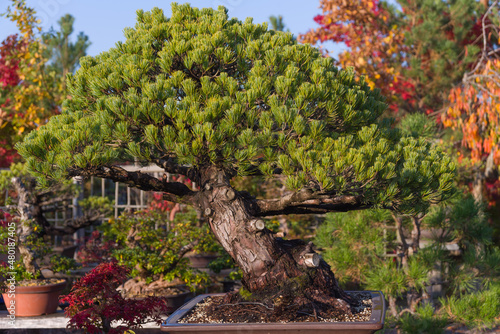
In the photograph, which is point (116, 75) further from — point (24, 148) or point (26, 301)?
point (26, 301)

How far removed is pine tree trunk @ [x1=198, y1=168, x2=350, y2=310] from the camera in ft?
9.61

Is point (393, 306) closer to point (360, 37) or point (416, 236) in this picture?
point (416, 236)

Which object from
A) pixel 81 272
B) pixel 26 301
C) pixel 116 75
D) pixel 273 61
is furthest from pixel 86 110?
pixel 81 272

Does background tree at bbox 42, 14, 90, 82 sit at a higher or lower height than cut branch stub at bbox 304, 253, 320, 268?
higher

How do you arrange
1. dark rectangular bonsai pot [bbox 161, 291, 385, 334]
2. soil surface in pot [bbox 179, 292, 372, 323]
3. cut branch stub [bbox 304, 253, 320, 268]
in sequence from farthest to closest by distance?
1. cut branch stub [bbox 304, 253, 320, 268]
2. soil surface in pot [bbox 179, 292, 372, 323]
3. dark rectangular bonsai pot [bbox 161, 291, 385, 334]

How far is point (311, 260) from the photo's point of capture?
2.97m

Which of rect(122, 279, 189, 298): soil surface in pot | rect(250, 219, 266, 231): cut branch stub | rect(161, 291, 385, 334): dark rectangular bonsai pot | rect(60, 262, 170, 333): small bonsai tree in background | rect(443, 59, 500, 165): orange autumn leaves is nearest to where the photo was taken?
rect(161, 291, 385, 334): dark rectangular bonsai pot

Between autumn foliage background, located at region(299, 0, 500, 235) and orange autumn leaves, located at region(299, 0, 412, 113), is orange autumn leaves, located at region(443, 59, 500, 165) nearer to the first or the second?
autumn foliage background, located at region(299, 0, 500, 235)

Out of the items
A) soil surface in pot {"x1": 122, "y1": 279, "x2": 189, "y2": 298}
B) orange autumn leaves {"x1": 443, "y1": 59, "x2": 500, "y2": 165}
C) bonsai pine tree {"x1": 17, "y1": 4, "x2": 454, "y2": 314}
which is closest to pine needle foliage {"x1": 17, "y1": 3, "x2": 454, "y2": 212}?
bonsai pine tree {"x1": 17, "y1": 4, "x2": 454, "y2": 314}

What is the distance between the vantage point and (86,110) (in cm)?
297

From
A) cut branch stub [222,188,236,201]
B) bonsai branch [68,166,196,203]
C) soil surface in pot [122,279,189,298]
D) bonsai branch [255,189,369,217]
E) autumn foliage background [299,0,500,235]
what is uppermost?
autumn foliage background [299,0,500,235]

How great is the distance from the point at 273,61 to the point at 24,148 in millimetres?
1300

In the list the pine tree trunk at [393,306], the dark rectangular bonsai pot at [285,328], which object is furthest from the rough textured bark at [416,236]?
the dark rectangular bonsai pot at [285,328]

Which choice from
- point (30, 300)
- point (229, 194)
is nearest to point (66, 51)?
point (30, 300)
